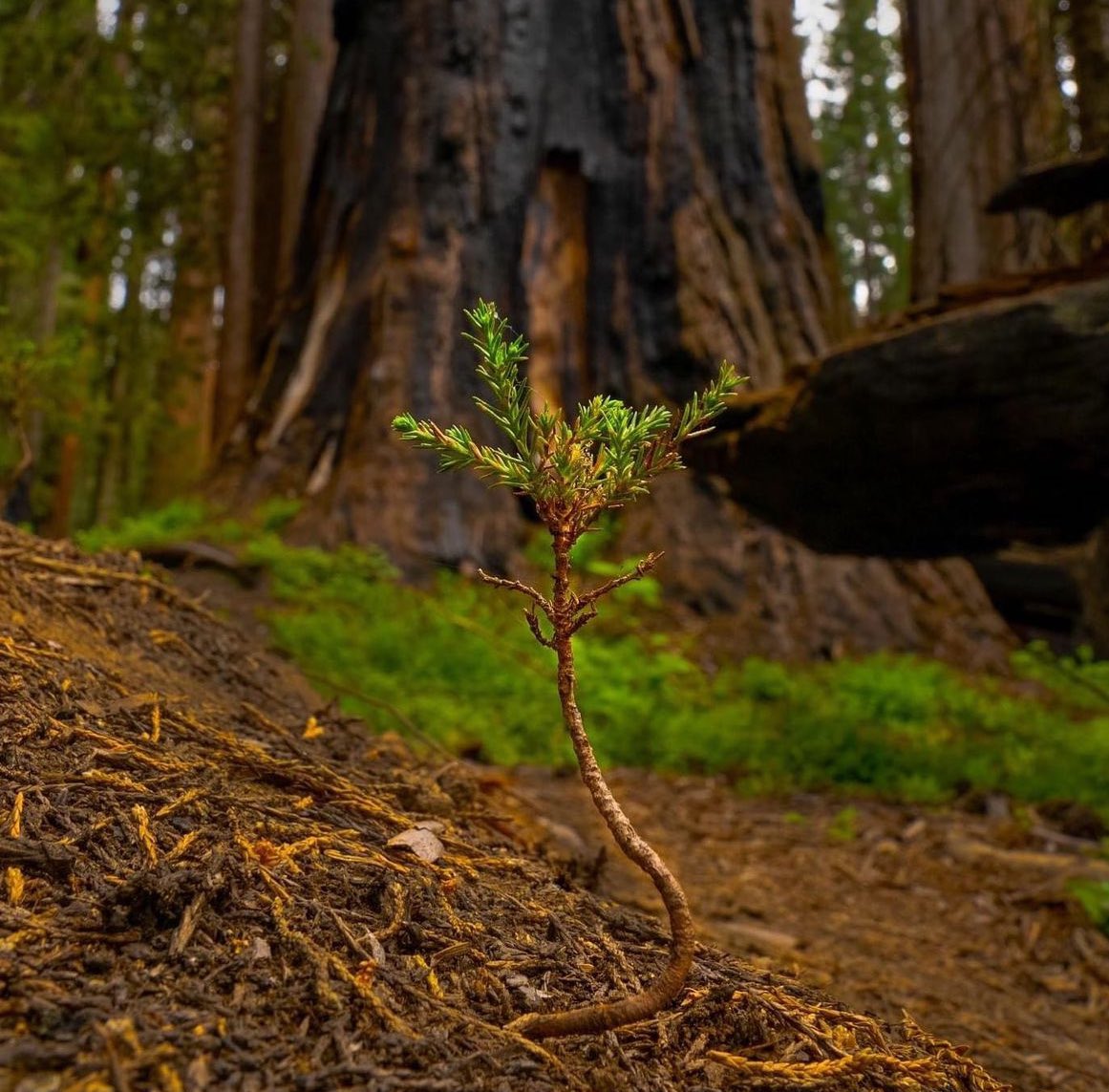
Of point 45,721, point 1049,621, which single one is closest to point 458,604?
point 45,721

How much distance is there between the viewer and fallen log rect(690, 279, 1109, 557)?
412 cm

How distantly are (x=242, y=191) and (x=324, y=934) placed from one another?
1173 cm

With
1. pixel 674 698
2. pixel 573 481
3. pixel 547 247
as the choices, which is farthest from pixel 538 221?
pixel 573 481

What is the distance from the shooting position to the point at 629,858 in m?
1.50

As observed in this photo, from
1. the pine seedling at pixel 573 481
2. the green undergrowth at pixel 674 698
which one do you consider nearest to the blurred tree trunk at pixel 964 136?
the green undergrowth at pixel 674 698

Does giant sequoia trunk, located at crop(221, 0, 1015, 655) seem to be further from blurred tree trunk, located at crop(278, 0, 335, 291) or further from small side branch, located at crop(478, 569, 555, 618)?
small side branch, located at crop(478, 569, 555, 618)

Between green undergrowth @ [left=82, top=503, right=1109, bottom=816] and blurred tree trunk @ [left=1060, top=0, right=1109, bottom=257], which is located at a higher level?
blurred tree trunk @ [left=1060, top=0, right=1109, bottom=257]

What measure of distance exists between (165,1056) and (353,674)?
4422mm

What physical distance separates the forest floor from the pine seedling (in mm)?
74

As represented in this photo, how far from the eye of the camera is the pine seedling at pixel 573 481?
1447 millimetres

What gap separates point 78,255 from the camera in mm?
12453

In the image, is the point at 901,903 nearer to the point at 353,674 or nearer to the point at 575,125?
the point at 353,674

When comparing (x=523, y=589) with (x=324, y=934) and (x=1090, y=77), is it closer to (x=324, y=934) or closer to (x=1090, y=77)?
(x=324, y=934)

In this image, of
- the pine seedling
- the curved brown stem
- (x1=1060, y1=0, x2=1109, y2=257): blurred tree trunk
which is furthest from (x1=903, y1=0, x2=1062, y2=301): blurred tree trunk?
the curved brown stem
